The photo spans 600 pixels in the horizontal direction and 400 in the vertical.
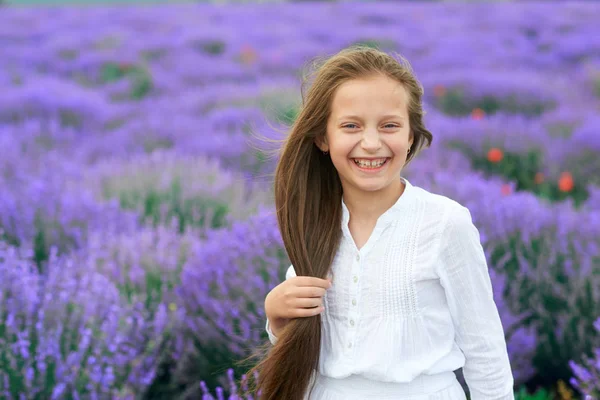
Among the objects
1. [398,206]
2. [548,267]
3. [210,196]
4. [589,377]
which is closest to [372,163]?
[398,206]

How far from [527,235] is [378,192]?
5.61ft

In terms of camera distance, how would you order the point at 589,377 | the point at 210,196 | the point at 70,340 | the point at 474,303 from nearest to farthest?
the point at 474,303, the point at 589,377, the point at 70,340, the point at 210,196

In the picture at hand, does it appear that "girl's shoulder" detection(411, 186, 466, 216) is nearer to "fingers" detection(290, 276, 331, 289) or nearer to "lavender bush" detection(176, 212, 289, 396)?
"fingers" detection(290, 276, 331, 289)

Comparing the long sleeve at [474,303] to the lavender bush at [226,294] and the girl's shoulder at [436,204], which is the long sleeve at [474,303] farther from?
the lavender bush at [226,294]

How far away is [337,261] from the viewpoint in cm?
160

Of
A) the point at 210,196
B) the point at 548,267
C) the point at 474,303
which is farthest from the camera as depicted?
the point at 210,196

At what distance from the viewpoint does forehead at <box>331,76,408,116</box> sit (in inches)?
58.0

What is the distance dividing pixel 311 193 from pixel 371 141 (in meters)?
0.25

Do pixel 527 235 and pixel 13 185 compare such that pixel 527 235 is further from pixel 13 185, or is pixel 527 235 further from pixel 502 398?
pixel 13 185

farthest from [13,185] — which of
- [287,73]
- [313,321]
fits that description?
[287,73]

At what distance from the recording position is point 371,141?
Result: 4.80 feet

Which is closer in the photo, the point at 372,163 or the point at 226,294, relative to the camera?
the point at 372,163

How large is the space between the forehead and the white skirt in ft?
1.86

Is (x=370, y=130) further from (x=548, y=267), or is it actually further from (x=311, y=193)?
(x=548, y=267)
